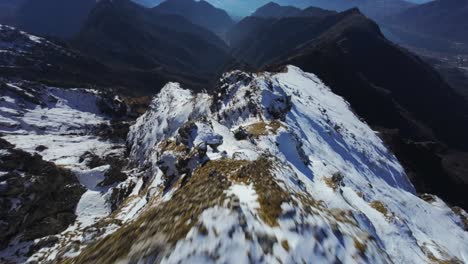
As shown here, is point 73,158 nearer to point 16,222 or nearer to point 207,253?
point 16,222

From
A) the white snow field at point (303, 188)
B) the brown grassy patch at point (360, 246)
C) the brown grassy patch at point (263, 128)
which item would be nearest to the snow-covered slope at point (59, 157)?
the white snow field at point (303, 188)

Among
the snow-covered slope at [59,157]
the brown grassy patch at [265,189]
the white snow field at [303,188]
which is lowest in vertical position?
the snow-covered slope at [59,157]

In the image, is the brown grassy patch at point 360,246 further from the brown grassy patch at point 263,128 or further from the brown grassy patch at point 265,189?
the brown grassy patch at point 263,128

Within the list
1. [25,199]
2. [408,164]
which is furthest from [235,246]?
[408,164]

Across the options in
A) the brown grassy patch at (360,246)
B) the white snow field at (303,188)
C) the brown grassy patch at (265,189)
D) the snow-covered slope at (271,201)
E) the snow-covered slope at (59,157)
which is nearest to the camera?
the snow-covered slope at (271,201)

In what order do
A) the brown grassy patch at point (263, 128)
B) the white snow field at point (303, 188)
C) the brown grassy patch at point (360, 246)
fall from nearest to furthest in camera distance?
the white snow field at point (303, 188)
the brown grassy patch at point (360, 246)
the brown grassy patch at point (263, 128)

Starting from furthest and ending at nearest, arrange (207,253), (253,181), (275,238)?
1. (253,181)
2. (275,238)
3. (207,253)

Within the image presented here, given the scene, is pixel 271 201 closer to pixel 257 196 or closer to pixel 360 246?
pixel 257 196
